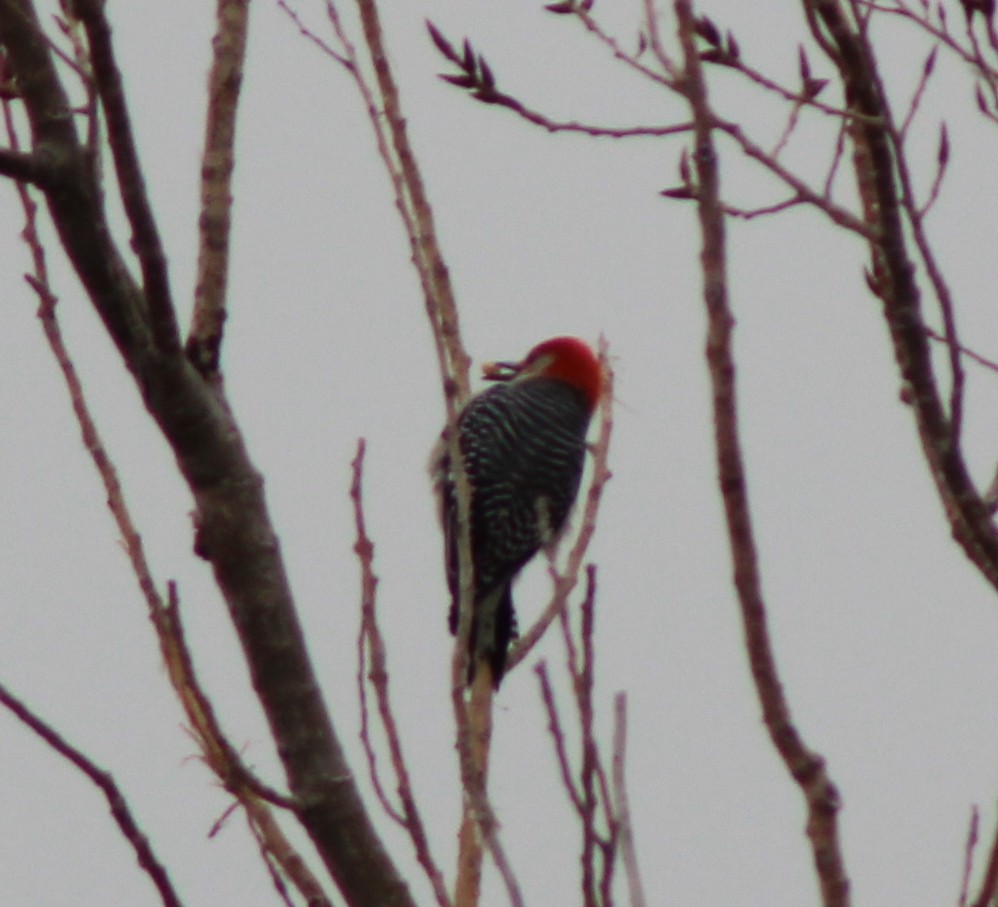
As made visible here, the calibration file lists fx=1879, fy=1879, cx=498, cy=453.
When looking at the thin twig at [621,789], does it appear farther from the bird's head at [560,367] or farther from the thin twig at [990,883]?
the bird's head at [560,367]

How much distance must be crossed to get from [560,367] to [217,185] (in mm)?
6476

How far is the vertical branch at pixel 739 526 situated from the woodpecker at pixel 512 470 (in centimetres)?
511

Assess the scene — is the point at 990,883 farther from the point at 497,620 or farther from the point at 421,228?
the point at 497,620

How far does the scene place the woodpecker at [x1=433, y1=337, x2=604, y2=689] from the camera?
25.1ft

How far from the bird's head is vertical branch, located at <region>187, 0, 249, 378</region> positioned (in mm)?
6106

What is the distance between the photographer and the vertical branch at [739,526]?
1741mm

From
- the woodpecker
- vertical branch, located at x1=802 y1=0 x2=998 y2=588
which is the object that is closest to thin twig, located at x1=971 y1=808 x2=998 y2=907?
vertical branch, located at x1=802 y1=0 x2=998 y2=588

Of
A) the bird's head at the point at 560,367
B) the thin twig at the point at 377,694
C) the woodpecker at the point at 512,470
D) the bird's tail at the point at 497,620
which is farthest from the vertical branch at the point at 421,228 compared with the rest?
the bird's head at the point at 560,367

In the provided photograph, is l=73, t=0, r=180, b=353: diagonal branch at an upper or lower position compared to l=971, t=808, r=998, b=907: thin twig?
upper

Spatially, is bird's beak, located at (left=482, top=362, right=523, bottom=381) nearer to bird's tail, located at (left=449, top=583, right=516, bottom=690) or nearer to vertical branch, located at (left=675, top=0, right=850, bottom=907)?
bird's tail, located at (left=449, top=583, right=516, bottom=690)

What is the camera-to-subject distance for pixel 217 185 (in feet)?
9.26

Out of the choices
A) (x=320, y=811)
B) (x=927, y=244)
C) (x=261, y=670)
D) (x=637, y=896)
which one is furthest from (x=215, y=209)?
(x=637, y=896)

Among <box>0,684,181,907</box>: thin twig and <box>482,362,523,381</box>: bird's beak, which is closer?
<box>0,684,181,907</box>: thin twig

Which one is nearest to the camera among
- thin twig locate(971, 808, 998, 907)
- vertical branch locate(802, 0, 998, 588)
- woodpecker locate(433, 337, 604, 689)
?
thin twig locate(971, 808, 998, 907)
